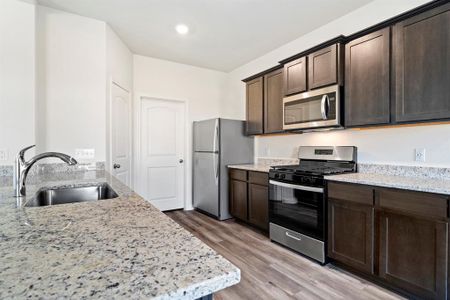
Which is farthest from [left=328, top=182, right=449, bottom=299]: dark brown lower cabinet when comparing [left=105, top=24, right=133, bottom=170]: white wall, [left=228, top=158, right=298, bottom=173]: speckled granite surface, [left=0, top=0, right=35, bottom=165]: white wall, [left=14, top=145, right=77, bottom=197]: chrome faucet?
[left=0, top=0, right=35, bottom=165]: white wall

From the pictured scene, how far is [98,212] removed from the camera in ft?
3.29

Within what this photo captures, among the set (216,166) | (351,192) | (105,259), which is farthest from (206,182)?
(105,259)

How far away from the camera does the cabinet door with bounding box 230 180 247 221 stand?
3449 mm

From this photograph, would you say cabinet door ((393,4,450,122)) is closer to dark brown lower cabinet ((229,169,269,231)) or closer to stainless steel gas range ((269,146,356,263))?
stainless steel gas range ((269,146,356,263))

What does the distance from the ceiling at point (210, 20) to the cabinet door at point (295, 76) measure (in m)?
0.49

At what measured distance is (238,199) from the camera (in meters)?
3.58

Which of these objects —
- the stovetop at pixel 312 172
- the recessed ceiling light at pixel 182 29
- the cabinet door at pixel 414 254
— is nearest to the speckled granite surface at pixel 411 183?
the stovetop at pixel 312 172

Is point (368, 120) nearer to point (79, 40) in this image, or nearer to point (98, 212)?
point (98, 212)

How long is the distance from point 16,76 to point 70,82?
48 cm

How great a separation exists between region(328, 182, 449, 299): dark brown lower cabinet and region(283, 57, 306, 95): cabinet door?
126cm

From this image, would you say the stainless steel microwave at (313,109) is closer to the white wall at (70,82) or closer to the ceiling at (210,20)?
the ceiling at (210,20)

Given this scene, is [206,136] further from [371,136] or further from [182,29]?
[371,136]

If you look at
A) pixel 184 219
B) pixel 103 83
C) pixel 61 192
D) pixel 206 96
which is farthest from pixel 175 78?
pixel 61 192

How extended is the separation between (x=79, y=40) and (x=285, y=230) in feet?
10.5
